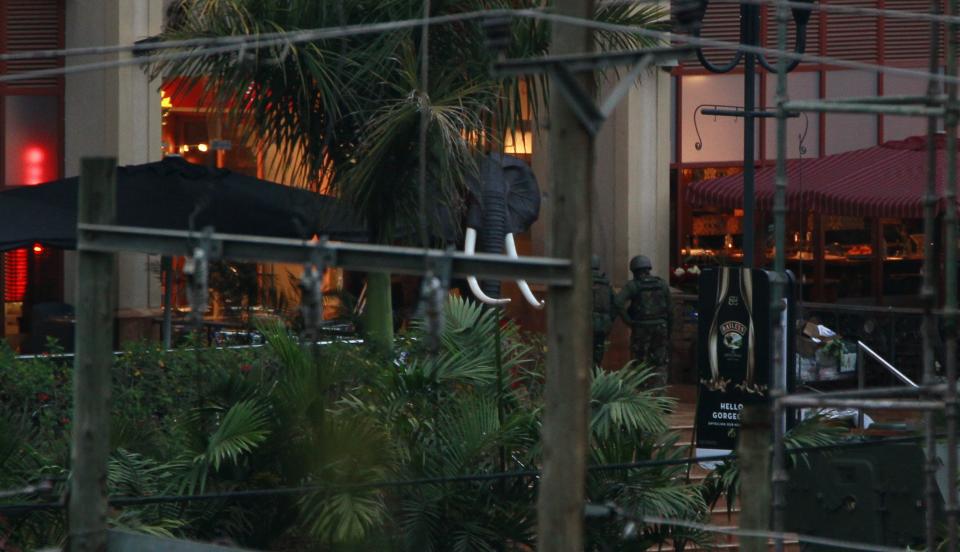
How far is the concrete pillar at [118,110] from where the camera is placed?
17266 millimetres

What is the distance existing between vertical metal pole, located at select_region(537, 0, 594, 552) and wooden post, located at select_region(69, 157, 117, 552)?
2292mm

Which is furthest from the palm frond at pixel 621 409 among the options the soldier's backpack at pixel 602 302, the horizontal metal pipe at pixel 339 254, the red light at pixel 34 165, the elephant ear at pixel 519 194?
the red light at pixel 34 165

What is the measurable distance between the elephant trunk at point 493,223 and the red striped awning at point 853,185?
294 centimetres

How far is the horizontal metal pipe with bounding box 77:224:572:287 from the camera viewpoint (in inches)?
268

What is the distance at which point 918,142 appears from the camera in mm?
16859

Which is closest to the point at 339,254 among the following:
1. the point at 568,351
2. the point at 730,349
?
the point at 568,351

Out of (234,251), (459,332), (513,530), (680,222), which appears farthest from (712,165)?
(234,251)

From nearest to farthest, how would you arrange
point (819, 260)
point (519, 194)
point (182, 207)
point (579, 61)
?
point (579, 61) < point (182, 207) < point (519, 194) < point (819, 260)

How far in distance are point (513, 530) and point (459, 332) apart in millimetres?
2048

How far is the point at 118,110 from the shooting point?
17281 mm

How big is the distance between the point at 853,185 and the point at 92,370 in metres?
10.4

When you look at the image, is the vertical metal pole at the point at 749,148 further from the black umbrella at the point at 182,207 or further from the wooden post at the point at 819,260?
the wooden post at the point at 819,260

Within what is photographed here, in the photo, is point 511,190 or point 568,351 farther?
point 511,190

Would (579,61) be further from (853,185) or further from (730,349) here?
A: (853,185)
